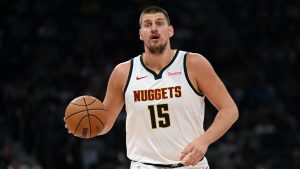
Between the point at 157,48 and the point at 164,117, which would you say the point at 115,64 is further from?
the point at 164,117

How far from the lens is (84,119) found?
17.9ft

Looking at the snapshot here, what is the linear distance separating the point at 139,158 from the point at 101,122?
1.54 ft

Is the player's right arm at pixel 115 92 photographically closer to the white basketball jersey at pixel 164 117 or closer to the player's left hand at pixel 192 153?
the white basketball jersey at pixel 164 117

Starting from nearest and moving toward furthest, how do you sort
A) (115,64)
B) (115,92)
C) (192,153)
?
(192,153)
(115,92)
(115,64)

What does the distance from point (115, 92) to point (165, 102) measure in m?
0.58

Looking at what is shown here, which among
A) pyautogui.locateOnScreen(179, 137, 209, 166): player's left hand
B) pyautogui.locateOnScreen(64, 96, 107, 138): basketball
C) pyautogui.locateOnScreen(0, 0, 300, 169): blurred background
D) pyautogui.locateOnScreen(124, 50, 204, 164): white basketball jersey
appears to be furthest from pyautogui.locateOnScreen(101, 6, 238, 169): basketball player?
pyautogui.locateOnScreen(0, 0, 300, 169): blurred background

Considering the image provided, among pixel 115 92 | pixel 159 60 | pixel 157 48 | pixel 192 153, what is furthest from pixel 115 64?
pixel 192 153

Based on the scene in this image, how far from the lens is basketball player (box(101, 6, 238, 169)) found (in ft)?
17.4

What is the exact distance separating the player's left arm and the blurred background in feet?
19.5

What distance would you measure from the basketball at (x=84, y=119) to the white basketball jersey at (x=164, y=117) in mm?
262

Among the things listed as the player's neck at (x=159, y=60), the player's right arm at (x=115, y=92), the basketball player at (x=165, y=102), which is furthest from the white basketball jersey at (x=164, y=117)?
the player's right arm at (x=115, y=92)
